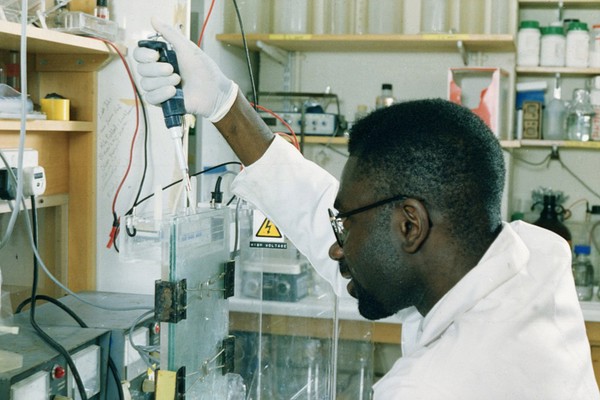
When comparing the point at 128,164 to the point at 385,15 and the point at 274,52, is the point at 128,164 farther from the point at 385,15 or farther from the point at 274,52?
the point at 385,15

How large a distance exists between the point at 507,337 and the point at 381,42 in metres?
2.07

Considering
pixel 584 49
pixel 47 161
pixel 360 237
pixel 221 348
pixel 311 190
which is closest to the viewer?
pixel 360 237

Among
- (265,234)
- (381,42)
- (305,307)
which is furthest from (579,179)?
(265,234)

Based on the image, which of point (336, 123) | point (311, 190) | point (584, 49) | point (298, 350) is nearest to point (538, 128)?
point (584, 49)

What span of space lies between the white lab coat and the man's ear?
0.28 ft

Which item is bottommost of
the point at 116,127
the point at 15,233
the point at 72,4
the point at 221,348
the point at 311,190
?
the point at 221,348

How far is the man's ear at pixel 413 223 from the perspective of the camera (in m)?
0.99

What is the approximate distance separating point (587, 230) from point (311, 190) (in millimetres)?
1991

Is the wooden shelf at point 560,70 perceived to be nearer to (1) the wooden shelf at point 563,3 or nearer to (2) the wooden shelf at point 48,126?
(1) the wooden shelf at point 563,3

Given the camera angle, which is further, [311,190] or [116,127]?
[116,127]

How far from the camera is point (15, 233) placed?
1.78m

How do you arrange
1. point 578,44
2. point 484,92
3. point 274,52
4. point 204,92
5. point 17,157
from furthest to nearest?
1. point 274,52
2. point 578,44
3. point 484,92
4. point 17,157
5. point 204,92

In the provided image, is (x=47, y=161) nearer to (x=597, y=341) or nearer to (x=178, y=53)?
(x=178, y=53)

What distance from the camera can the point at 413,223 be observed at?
3.31 ft
